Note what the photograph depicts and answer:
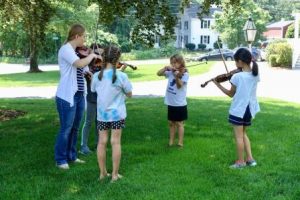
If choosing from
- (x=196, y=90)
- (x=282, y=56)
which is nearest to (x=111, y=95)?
(x=196, y=90)

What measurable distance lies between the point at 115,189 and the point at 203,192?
0.94 metres

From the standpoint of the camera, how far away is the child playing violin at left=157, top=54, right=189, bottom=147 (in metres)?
7.24

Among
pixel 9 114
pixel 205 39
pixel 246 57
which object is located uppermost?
pixel 205 39

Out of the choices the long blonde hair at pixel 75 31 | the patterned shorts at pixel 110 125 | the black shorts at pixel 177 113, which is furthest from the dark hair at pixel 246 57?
the long blonde hair at pixel 75 31

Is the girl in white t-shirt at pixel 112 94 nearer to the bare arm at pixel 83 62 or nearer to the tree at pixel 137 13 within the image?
the bare arm at pixel 83 62

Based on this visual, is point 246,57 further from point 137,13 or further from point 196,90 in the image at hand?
point 196,90

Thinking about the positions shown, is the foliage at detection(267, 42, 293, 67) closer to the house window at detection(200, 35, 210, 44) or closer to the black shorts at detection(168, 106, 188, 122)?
the black shorts at detection(168, 106, 188, 122)

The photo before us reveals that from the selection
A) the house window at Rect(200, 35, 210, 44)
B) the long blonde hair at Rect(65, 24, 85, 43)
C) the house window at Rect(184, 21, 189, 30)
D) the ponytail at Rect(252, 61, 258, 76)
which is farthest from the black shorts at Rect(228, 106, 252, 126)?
the house window at Rect(184, 21, 189, 30)

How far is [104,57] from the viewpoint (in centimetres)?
562

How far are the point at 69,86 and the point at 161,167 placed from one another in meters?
1.52

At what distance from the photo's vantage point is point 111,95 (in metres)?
5.61

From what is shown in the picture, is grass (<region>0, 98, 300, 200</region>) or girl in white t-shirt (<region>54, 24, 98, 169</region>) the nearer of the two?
grass (<region>0, 98, 300, 200</region>)

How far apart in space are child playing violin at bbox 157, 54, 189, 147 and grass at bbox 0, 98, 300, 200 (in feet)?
1.50

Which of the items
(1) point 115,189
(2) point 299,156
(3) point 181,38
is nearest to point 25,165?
(1) point 115,189
